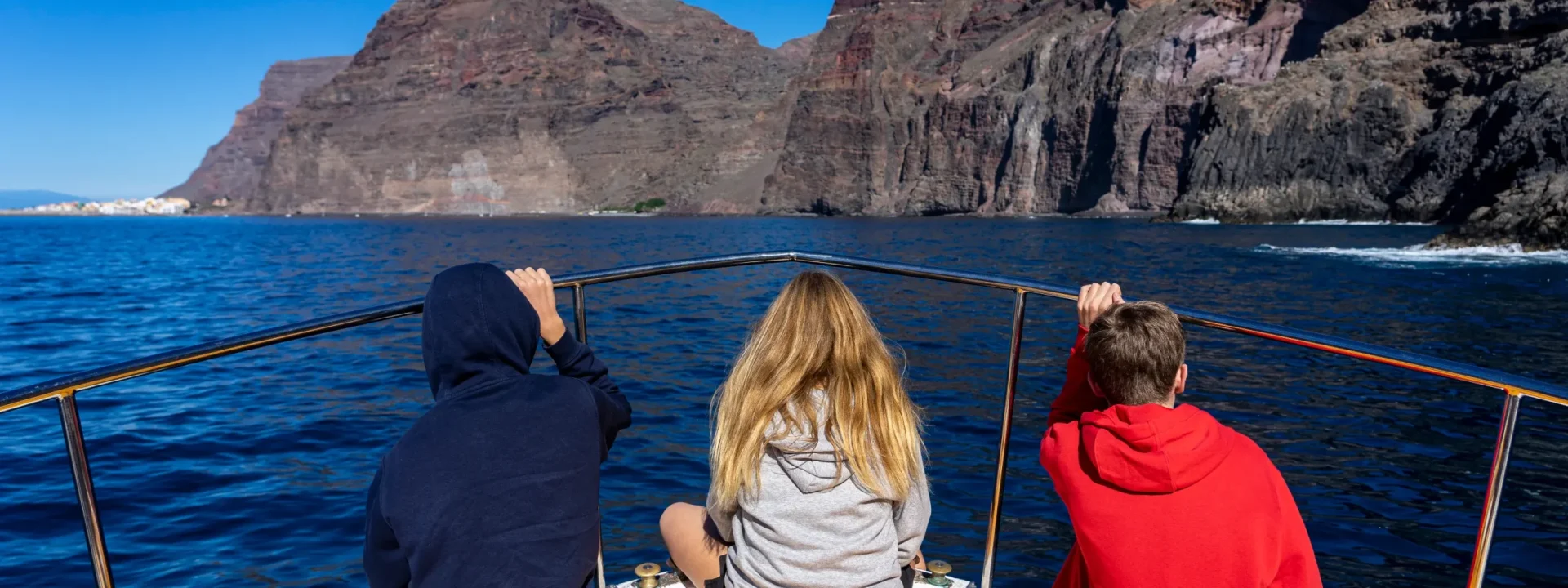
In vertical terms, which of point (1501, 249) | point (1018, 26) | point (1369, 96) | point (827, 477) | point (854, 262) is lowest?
point (1501, 249)

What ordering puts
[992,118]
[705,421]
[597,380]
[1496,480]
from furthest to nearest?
[992,118], [705,421], [597,380], [1496,480]

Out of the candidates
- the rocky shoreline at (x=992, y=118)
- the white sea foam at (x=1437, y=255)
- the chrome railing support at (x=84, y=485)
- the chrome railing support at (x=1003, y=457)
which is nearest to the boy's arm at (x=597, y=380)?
the chrome railing support at (x=84, y=485)

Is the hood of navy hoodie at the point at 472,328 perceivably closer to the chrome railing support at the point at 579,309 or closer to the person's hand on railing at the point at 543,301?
the person's hand on railing at the point at 543,301

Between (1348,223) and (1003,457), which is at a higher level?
(1003,457)

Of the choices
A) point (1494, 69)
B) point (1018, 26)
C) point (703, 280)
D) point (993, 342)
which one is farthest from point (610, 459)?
point (1018, 26)

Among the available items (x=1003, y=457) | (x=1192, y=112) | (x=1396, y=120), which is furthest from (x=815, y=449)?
(x=1192, y=112)

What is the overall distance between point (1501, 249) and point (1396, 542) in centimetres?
3595

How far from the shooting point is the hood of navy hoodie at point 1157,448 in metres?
1.83

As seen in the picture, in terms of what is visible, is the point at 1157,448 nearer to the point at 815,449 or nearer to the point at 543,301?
the point at 815,449

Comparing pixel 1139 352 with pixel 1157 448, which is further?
pixel 1139 352

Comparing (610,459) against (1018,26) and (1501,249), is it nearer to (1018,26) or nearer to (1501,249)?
(1501,249)

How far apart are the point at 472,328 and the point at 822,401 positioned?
695 mm

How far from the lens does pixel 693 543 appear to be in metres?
2.35

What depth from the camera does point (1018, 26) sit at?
145 m
